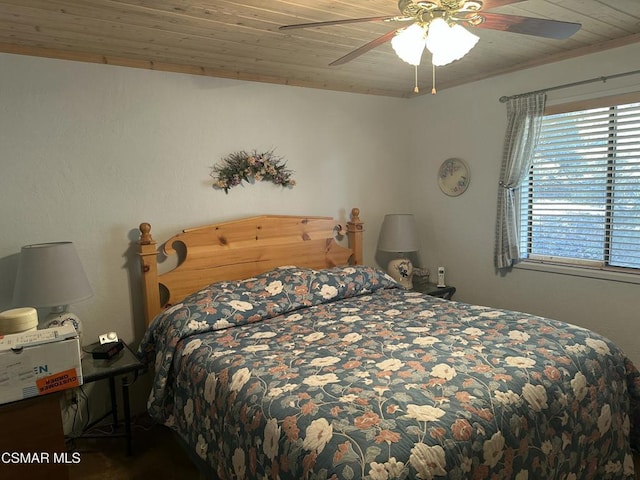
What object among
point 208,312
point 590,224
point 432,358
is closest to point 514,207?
point 590,224

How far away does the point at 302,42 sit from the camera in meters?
2.49

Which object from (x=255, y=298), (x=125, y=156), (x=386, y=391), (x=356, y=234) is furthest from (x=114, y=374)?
(x=356, y=234)

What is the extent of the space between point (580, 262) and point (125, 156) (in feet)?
10.4

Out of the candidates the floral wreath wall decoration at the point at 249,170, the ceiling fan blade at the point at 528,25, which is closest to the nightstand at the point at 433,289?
the floral wreath wall decoration at the point at 249,170

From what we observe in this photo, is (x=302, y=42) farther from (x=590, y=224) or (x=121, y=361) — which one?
(x=590, y=224)

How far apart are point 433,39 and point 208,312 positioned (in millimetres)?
1777

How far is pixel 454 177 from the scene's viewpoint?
3.75 metres

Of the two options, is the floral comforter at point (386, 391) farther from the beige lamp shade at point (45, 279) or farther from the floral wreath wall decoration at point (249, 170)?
the floral wreath wall decoration at point (249, 170)

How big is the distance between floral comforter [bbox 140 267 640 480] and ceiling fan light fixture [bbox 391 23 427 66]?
128cm

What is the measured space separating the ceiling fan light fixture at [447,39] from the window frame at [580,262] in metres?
1.76

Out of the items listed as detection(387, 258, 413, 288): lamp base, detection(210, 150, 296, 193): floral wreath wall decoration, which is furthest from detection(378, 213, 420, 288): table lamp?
detection(210, 150, 296, 193): floral wreath wall decoration

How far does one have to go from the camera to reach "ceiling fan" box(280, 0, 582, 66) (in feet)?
5.15

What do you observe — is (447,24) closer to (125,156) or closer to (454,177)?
(125,156)

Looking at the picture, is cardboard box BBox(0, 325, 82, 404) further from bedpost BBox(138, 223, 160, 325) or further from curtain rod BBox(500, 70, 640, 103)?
curtain rod BBox(500, 70, 640, 103)
